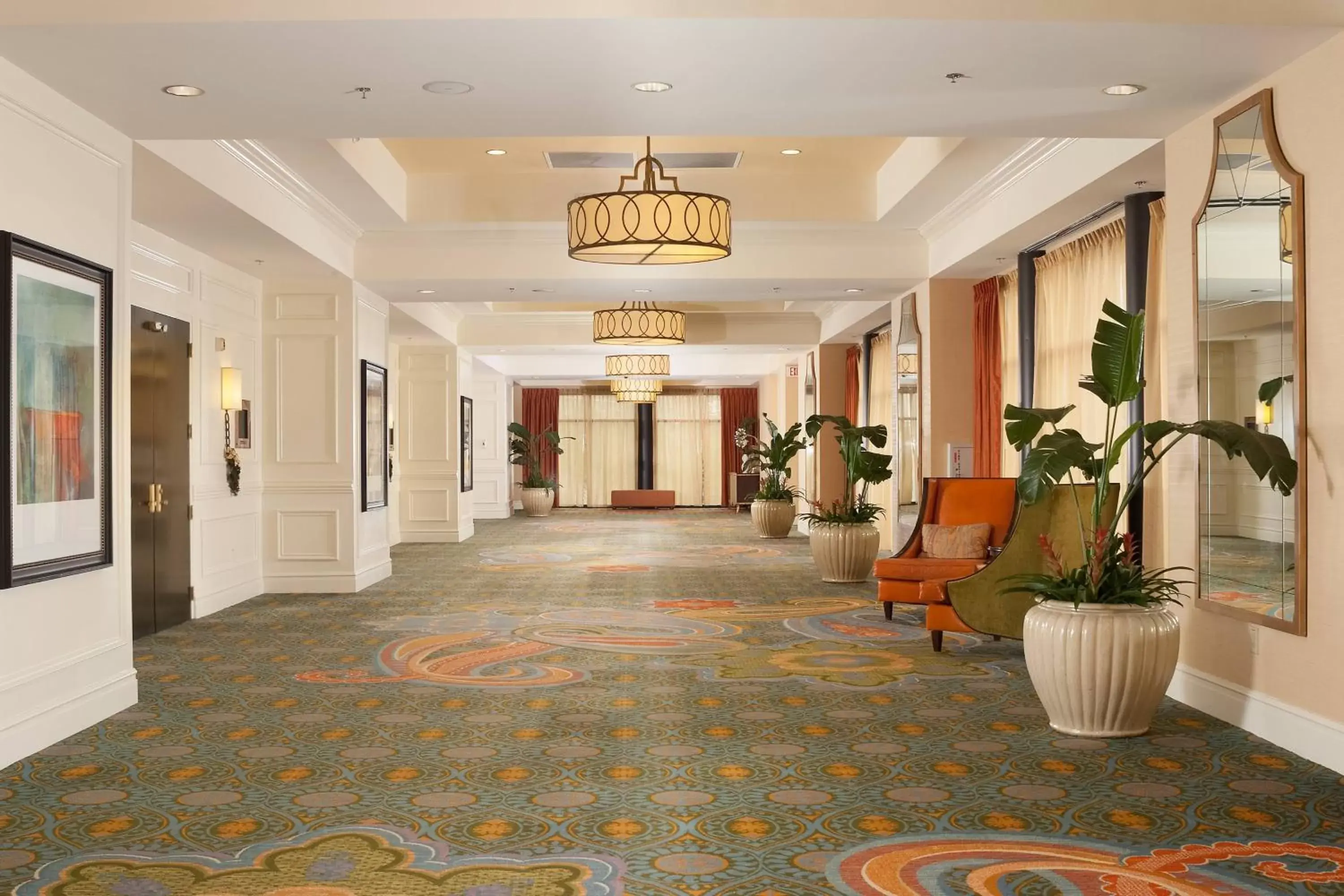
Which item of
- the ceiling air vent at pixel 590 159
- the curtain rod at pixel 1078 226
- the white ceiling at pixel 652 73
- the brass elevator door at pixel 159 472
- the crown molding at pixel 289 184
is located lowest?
the brass elevator door at pixel 159 472

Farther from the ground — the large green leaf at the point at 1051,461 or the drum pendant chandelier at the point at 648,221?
the drum pendant chandelier at the point at 648,221

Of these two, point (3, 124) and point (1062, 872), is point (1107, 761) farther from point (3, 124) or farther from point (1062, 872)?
point (3, 124)

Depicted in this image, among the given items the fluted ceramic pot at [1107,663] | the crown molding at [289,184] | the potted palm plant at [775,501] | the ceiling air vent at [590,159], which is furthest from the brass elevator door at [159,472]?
the potted palm plant at [775,501]

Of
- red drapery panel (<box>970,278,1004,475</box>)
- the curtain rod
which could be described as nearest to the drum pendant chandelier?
the curtain rod

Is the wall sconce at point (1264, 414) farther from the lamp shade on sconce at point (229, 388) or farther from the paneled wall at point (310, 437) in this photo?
the paneled wall at point (310, 437)

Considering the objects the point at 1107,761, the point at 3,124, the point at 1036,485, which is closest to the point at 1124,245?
the point at 1036,485

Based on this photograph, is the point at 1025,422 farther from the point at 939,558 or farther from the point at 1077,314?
the point at 1077,314

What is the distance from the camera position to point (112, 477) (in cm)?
539

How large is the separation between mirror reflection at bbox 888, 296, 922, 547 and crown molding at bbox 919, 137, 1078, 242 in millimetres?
1105

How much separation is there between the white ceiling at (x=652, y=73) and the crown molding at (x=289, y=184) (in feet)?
4.36

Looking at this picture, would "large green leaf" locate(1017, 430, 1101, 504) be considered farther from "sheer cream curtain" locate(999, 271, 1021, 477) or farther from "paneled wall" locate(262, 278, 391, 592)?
"paneled wall" locate(262, 278, 391, 592)

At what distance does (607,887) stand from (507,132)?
373 centimetres

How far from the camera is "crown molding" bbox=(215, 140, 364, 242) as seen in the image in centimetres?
681

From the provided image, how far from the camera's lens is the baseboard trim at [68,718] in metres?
4.46
